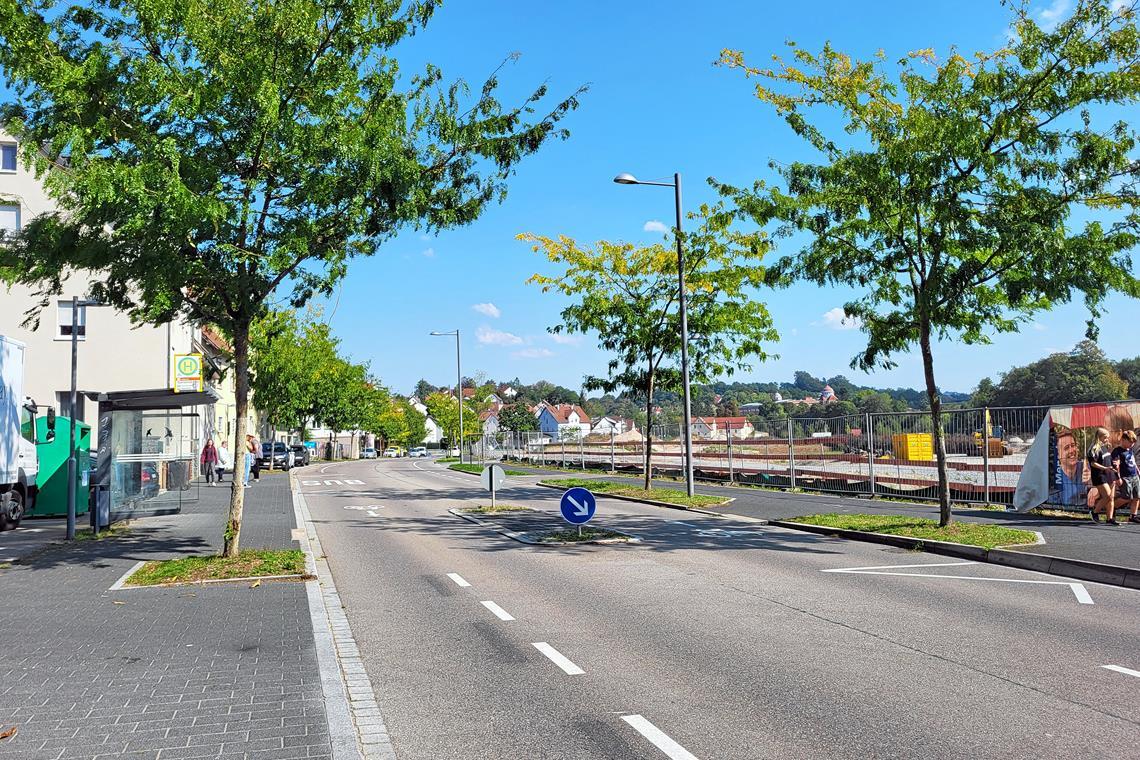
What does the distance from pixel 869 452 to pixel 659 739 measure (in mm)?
18365

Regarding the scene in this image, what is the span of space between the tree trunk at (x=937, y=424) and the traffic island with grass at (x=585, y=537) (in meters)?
4.79

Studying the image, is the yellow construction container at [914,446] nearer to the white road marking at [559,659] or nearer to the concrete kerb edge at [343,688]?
the concrete kerb edge at [343,688]

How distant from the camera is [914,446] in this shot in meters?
20.5

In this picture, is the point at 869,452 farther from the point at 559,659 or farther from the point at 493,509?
the point at 559,659

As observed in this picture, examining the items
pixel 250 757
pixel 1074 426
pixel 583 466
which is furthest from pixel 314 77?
pixel 583 466

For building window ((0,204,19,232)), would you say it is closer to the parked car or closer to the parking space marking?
the parked car

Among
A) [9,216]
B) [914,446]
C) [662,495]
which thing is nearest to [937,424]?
[914,446]

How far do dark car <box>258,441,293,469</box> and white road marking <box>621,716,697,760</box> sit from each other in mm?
45231

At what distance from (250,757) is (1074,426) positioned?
52.6 ft

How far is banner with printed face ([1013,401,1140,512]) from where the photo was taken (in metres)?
15.7

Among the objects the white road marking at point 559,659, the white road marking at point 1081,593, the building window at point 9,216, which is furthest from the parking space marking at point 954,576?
the building window at point 9,216

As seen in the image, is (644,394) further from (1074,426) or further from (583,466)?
(583,466)

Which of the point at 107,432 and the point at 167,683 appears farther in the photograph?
the point at 107,432

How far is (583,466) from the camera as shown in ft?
148
